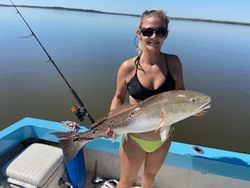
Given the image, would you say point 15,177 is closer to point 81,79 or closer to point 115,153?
point 115,153

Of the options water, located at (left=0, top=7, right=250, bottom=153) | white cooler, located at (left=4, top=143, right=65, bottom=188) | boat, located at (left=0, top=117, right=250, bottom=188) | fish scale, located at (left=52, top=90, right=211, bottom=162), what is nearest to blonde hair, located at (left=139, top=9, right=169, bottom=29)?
fish scale, located at (left=52, top=90, right=211, bottom=162)

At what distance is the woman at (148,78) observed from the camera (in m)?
2.29

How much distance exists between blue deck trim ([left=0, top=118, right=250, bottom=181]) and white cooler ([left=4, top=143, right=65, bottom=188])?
324mm

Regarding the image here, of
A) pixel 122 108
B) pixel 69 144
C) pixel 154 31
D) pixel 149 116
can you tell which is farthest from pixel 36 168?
pixel 154 31

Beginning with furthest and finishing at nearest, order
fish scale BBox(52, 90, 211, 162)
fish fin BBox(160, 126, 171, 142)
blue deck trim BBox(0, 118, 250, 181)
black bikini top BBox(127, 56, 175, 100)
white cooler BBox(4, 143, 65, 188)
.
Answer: blue deck trim BBox(0, 118, 250, 181) → white cooler BBox(4, 143, 65, 188) → black bikini top BBox(127, 56, 175, 100) → fish fin BBox(160, 126, 171, 142) → fish scale BBox(52, 90, 211, 162)

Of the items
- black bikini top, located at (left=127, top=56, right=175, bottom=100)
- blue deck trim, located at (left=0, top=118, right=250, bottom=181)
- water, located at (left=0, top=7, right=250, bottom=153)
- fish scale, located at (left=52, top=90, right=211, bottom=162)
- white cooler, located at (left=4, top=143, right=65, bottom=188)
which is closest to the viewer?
fish scale, located at (left=52, top=90, right=211, bottom=162)

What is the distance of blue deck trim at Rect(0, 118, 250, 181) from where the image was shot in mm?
2881

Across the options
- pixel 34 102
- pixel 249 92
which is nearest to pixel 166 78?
pixel 34 102

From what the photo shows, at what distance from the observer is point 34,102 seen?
949cm

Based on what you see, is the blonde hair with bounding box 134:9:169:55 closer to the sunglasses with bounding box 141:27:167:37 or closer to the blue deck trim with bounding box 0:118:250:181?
the sunglasses with bounding box 141:27:167:37

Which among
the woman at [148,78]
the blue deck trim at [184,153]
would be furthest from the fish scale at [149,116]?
the blue deck trim at [184,153]

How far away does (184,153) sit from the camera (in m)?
3.01

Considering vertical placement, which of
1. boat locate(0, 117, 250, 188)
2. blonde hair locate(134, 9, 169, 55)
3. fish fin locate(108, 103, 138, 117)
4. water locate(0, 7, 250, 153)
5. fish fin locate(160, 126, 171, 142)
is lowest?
water locate(0, 7, 250, 153)

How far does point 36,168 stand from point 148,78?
1396mm
